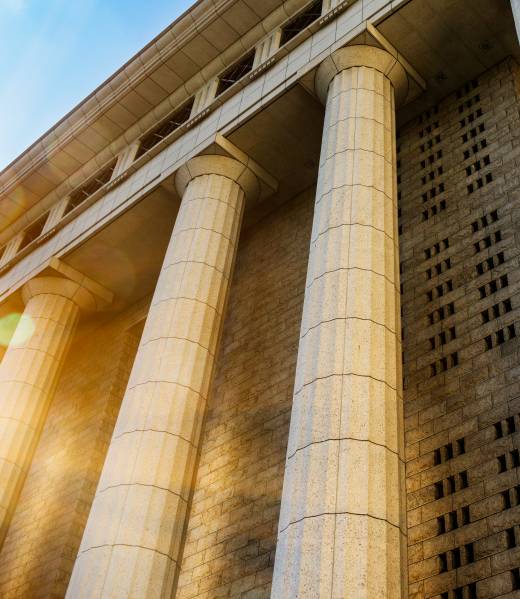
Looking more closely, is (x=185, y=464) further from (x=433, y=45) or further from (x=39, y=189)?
(x=39, y=189)

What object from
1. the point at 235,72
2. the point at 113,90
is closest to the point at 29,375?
the point at 113,90

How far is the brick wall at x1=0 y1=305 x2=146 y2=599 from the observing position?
2011cm

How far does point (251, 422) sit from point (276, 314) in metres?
2.91

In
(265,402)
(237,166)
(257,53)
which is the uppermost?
(257,53)

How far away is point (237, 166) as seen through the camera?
19.8 metres

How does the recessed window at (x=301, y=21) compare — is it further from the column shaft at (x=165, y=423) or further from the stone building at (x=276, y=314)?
the column shaft at (x=165, y=423)

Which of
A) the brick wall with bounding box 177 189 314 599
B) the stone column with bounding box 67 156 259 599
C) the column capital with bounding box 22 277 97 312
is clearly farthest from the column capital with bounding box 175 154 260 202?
the column capital with bounding box 22 277 97 312

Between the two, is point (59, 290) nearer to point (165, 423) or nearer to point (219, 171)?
point (219, 171)

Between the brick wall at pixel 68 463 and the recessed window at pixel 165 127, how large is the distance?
15.8ft

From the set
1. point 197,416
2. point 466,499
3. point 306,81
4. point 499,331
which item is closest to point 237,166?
point 306,81

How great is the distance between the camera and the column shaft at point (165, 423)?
1253cm

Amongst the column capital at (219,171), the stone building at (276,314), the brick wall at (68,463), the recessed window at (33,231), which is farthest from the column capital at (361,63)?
the recessed window at (33,231)

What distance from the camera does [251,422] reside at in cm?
1738

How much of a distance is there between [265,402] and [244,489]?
204cm
